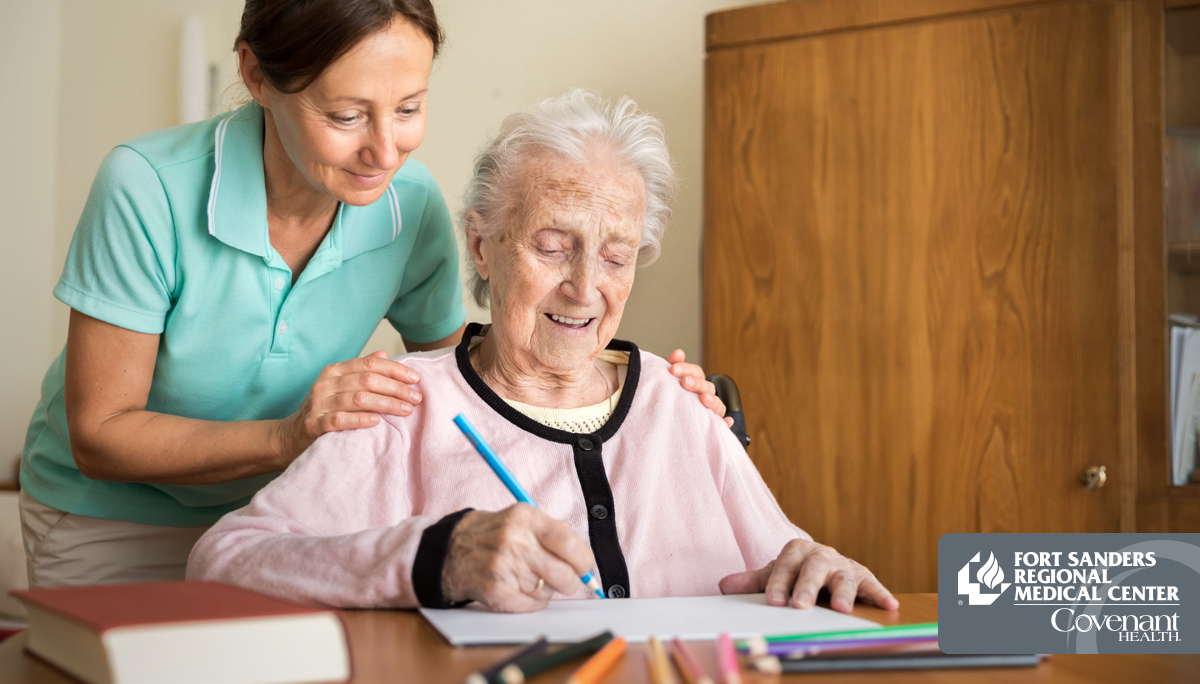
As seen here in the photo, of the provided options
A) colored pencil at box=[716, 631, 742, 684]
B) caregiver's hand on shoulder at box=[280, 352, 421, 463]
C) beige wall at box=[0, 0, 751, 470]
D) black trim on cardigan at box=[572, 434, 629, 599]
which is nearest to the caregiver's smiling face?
caregiver's hand on shoulder at box=[280, 352, 421, 463]

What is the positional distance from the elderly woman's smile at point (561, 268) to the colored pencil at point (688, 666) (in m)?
0.66

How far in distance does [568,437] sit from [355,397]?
11.4 inches

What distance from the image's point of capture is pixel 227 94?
108 inches

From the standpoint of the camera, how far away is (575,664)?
653 millimetres

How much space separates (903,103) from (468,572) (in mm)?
1662

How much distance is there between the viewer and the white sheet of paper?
2.41 ft

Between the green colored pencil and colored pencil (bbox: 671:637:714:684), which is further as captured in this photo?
the green colored pencil

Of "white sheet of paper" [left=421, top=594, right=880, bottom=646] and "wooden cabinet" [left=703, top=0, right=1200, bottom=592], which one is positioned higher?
"wooden cabinet" [left=703, top=0, right=1200, bottom=592]

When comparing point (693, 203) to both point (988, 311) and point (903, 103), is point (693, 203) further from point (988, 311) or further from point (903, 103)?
point (988, 311)

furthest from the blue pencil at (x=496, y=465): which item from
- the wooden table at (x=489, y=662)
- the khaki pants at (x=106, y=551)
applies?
the khaki pants at (x=106, y=551)

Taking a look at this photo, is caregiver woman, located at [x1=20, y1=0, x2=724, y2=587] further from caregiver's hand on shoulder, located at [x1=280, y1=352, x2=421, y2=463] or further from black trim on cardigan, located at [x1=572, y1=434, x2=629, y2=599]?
black trim on cardigan, located at [x1=572, y1=434, x2=629, y2=599]

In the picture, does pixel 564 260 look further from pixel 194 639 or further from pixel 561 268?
pixel 194 639

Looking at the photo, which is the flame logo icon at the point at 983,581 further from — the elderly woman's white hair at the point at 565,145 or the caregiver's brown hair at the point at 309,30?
the caregiver's brown hair at the point at 309,30

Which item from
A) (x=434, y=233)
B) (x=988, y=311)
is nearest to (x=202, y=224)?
(x=434, y=233)
